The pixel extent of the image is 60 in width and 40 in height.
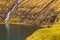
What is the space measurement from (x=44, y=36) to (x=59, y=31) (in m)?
6.81

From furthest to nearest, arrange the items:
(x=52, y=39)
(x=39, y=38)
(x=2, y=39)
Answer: (x=2, y=39) → (x=39, y=38) → (x=52, y=39)

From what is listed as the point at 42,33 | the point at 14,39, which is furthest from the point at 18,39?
the point at 42,33

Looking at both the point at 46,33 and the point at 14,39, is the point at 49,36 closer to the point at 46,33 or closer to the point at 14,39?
the point at 46,33

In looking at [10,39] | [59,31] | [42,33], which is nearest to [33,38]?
[42,33]

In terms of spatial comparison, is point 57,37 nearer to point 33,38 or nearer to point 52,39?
point 52,39

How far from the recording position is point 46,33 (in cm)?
8844

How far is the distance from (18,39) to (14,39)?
2342mm

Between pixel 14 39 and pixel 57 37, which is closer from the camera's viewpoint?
pixel 57 37

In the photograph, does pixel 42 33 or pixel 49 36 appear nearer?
pixel 49 36

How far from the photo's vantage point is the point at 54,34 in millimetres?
86125

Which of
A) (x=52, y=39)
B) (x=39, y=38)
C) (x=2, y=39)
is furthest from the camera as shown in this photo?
(x=2, y=39)

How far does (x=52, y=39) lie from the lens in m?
80.9

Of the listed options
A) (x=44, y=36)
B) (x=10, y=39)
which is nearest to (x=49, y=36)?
(x=44, y=36)

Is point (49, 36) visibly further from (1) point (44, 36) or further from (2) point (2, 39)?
(2) point (2, 39)
